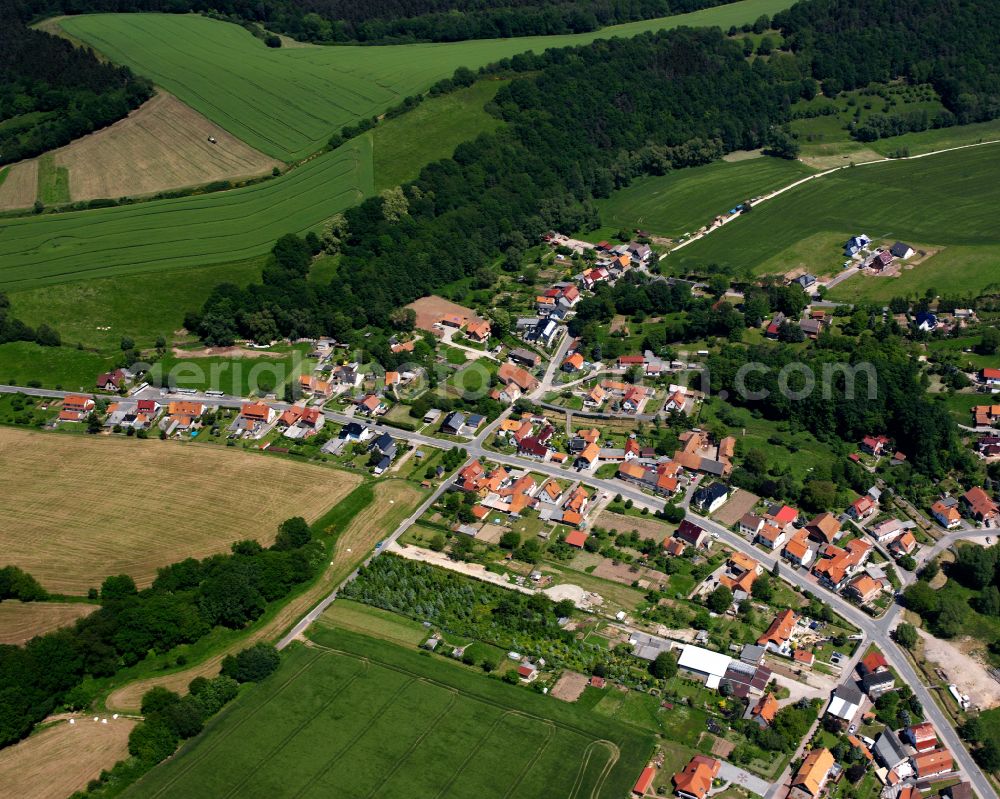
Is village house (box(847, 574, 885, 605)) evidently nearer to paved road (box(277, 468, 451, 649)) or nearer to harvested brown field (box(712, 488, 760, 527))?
harvested brown field (box(712, 488, 760, 527))

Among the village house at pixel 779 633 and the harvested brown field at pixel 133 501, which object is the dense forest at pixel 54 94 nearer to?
the harvested brown field at pixel 133 501

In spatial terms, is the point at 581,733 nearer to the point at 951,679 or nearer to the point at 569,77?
the point at 951,679

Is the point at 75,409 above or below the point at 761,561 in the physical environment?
Result: above

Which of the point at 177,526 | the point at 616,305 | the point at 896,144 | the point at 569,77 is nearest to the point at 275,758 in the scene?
the point at 177,526

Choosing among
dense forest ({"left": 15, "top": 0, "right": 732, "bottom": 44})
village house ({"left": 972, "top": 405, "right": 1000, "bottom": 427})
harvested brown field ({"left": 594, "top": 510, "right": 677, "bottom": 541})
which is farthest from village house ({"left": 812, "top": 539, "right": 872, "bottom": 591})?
dense forest ({"left": 15, "top": 0, "right": 732, "bottom": 44})

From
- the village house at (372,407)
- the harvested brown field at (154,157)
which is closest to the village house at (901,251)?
the village house at (372,407)

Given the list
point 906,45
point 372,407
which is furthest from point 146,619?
point 906,45

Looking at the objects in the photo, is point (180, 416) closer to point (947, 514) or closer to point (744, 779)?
point (744, 779)
